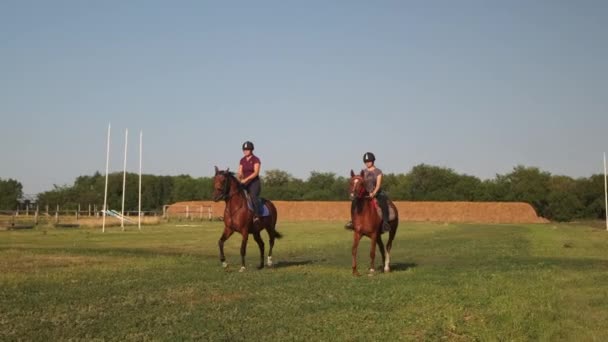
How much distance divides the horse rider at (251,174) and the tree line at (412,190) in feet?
274

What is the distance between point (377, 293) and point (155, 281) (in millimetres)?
4869

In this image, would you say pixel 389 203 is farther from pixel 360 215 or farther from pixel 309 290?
pixel 309 290

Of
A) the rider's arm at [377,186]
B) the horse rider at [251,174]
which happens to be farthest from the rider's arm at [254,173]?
the rider's arm at [377,186]

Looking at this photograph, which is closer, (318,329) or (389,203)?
(318,329)

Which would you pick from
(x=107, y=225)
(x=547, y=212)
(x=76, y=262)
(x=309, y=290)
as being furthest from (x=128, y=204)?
(x=309, y=290)

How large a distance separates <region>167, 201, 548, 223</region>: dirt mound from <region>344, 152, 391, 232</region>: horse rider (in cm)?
6893

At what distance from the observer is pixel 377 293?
36.6 ft

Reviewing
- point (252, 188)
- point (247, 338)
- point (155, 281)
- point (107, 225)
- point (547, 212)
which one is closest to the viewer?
point (247, 338)

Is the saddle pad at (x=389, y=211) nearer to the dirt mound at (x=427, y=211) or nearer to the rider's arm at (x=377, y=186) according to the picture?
the rider's arm at (x=377, y=186)

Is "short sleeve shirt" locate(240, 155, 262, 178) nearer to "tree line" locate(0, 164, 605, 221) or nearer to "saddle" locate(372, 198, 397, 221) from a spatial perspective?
"saddle" locate(372, 198, 397, 221)

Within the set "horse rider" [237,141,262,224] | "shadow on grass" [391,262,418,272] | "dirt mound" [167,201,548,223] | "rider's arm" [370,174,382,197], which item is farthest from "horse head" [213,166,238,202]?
"dirt mound" [167,201,548,223]

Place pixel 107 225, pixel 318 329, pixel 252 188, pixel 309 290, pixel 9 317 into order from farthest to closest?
pixel 107 225
pixel 252 188
pixel 309 290
pixel 9 317
pixel 318 329

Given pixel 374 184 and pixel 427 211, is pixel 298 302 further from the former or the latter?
pixel 427 211

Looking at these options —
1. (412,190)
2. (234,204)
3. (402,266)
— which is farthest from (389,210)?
(412,190)
